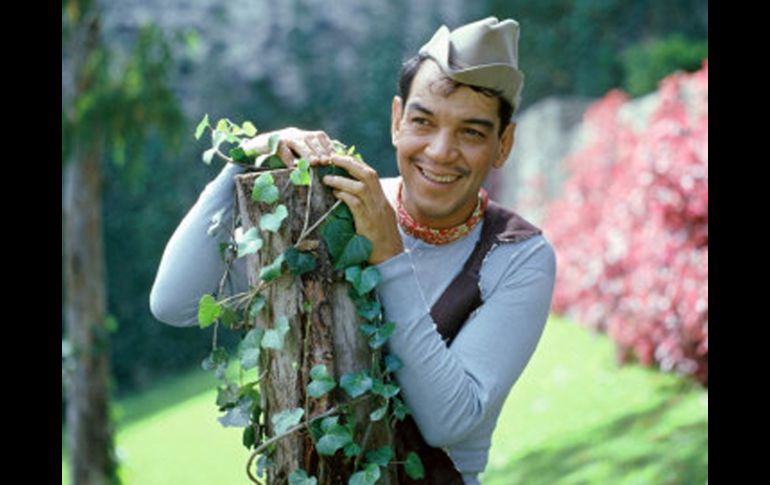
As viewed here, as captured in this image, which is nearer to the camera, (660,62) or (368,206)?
(368,206)

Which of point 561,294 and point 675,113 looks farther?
point 561,294

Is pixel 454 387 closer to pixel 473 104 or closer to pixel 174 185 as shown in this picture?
pixel 473 104

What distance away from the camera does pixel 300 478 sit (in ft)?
6.16

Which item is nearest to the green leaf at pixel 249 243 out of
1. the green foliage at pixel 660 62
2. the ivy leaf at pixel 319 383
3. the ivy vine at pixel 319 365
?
the ivy vine at pixel 319 365

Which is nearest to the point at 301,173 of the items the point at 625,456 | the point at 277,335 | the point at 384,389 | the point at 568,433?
the point at 277,335

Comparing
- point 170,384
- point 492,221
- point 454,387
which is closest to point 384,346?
point 454,387

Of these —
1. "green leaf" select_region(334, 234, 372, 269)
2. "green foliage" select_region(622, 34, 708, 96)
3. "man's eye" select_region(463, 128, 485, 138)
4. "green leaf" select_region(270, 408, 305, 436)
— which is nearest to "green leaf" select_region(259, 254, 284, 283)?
"green leaf" select_region(334, 234, 372, 269)

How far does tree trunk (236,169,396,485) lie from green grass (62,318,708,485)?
10.8ft

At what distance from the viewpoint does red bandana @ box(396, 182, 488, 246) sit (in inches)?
85.6

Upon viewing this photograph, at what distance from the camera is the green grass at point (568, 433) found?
5.24m

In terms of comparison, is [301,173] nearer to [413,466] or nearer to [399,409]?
[399,409]

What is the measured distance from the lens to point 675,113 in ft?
20.7

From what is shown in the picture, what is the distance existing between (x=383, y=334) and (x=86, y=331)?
4733 millimetres

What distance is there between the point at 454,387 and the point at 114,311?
366 inches
